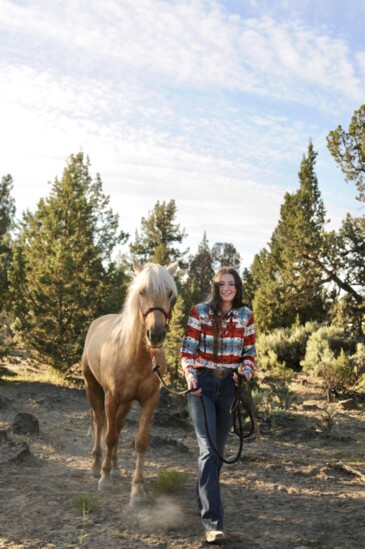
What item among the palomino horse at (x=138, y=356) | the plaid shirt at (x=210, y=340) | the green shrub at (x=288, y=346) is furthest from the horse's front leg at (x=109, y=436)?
the green shrub at (x=288, y=346)

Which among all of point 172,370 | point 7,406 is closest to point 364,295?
point 172,370

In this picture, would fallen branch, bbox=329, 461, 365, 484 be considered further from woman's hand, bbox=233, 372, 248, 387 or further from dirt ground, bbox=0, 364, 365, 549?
woman's hand, bbox=233, 372, 248, 387

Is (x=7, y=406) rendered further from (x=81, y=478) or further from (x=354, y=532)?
(x=354, y=532)

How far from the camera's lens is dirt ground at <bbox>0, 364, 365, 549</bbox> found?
3.96m

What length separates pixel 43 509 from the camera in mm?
4523

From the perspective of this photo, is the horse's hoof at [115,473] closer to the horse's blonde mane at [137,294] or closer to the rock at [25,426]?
the horse's blonde mane at [137,294]

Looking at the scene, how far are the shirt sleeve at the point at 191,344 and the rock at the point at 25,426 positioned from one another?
4.80 metres

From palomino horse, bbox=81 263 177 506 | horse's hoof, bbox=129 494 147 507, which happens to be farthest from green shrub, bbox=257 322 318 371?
horse's hoof, bbox=129 494 147 507

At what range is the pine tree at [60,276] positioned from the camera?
549 inches

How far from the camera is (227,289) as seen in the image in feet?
13.6

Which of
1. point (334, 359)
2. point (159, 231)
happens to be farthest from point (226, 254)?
point (334, 359)

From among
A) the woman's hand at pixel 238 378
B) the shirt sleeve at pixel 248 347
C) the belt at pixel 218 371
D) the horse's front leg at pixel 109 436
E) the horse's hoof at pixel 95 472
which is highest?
the shirt sleeve at pixel 248 347

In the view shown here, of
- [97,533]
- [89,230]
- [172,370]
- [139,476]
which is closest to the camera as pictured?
[97,533]

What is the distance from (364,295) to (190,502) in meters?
16.8
